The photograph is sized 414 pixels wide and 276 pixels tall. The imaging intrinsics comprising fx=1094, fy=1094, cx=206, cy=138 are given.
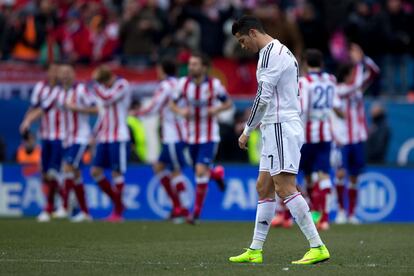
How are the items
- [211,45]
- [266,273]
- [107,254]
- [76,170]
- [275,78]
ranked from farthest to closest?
[211,45]
[76,170]
[107,254]
[275,78]
[266,273]

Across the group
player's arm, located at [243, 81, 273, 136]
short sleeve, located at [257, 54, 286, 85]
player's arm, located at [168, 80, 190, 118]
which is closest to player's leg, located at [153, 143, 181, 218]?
player's arm, located at [168, 80, 190, 118]

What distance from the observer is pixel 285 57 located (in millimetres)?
10727

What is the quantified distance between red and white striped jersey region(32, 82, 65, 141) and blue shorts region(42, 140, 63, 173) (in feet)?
0.31

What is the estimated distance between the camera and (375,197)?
20.2 m

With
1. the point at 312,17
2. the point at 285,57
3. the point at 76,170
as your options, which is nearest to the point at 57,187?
the point at 76,170

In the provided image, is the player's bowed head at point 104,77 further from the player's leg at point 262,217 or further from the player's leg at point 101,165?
the player's leg at point 262,217

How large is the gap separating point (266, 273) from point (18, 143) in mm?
13613

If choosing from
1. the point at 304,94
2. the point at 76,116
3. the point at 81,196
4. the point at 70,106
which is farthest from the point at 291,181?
the point at 76,116

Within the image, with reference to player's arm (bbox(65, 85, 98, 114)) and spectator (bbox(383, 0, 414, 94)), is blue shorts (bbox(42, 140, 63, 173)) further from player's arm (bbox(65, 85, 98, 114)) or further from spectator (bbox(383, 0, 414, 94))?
spectator (bbox(383, 0, 414, 94))

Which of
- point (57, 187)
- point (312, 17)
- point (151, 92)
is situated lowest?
point (57, 187)

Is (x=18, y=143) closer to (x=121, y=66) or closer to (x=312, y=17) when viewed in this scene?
(x=121, y=66)

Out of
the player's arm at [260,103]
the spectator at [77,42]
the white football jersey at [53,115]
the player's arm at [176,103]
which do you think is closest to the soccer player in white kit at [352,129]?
the player's arm at [176,103]

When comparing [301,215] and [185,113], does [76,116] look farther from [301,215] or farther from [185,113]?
[301,215]

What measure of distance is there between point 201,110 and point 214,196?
3394mm
